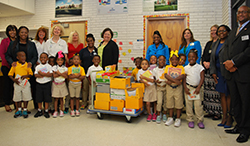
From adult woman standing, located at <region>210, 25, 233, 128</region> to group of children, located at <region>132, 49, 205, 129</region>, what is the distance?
32 centimetres

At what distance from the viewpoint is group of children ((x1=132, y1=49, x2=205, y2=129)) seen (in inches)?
107

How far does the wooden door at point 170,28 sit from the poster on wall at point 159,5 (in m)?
0.30

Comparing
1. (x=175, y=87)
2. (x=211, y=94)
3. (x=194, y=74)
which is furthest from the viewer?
(x=211, y=94)

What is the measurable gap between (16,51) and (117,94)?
2193 mm

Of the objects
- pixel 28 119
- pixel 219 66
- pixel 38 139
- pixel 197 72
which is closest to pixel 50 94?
pixel 28 119

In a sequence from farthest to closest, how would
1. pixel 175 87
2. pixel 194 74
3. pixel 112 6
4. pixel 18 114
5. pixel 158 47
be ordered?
1. pixel 112 6
2. pixel 158 47
3. pixel 18 114
4. pixel 175 87
5. pixel 194 74

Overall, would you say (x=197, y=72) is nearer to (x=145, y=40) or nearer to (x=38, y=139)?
(x=38, y=139)

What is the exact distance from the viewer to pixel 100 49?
3.64m

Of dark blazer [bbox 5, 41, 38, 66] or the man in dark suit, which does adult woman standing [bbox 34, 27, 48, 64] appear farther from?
the man in dark suit

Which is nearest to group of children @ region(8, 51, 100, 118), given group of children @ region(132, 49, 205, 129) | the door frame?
group of children @ region(132, 49, 205, 129)

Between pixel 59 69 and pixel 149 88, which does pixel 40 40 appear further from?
pixel 149 88

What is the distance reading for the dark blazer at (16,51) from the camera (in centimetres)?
334

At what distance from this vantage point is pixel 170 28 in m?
5.35

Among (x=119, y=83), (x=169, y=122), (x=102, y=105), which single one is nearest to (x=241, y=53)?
(x=169, y=122)
